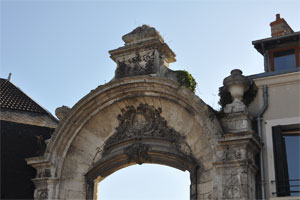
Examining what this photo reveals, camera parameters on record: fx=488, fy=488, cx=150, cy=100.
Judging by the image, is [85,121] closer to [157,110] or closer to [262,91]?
[157,110]

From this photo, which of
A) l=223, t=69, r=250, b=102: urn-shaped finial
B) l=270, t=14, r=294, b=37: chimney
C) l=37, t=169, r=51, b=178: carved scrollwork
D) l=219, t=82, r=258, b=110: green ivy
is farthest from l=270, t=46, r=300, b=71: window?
l=37, t=169, r=51, b=178: carved scrollwork

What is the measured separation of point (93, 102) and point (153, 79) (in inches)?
71.1

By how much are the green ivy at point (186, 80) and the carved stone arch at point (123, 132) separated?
0.47 m

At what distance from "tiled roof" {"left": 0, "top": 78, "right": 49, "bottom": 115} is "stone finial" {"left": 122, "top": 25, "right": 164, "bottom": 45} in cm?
393

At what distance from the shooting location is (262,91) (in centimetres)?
1124

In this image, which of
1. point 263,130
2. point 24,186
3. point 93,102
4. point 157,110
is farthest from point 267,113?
point 24,186

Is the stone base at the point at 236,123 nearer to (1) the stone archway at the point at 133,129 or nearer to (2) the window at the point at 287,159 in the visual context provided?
(1) the stone archway at the point at 133,129

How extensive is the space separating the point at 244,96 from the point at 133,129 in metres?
3.01

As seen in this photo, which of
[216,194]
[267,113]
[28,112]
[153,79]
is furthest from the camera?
[28,112]

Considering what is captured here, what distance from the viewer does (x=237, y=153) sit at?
10352mm

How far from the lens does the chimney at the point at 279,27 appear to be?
12936 mm

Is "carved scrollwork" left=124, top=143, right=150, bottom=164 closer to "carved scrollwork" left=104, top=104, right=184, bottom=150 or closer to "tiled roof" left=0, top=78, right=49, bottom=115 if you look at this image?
"carved scrollwork" left=104, top=104, right=184, bottom=150

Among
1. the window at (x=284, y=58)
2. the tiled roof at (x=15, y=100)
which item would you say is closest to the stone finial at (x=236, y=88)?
the window at (x=284, y=58)

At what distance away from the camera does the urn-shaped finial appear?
10906mm
